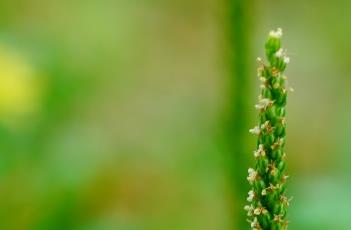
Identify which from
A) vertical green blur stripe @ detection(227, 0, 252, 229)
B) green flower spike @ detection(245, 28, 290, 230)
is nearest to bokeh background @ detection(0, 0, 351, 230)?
vertical green blur stripe @ detection(227, 0, 252, 229)

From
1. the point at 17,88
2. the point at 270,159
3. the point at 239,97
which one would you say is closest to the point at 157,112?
the point at 17,88

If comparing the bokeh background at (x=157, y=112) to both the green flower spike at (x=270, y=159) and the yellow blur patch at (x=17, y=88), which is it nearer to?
the yellow blur patch at (x=17, y=88)

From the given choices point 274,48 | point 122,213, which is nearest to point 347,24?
point 122,213

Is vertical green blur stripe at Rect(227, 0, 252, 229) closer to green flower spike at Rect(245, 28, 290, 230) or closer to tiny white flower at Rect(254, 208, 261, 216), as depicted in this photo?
green flower spike at Rect(245, 28, 290, 230)

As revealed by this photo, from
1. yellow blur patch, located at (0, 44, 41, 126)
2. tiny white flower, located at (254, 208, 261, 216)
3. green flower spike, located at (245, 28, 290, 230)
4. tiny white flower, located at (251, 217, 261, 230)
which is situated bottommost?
tiny white flower, located at (251, 217, 261, 230)

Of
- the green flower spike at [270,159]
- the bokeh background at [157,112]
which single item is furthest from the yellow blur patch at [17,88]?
the green flower spike at [270,159]

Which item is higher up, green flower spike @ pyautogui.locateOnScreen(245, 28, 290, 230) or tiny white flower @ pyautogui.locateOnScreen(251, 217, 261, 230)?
green flower spike @ pyautogui.locateOnScreen(245, 28, 290, 230)

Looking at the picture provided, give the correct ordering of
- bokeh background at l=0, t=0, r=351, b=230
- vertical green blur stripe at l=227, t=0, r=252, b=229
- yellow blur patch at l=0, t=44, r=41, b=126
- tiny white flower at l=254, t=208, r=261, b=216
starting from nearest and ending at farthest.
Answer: tiny white flower at l=254, t=208, r=261, b=216
vertical green blur stripe at l=227, t=0, r=252, b=229
bokeh background at l=0, t=0, r=351, b=230
yellow blur patch at l=0, t=44, r=41, b=126

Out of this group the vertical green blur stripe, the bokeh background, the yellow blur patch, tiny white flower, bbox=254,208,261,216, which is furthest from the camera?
the yellow blur patch

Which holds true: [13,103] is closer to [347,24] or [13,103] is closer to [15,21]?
[15,21]
